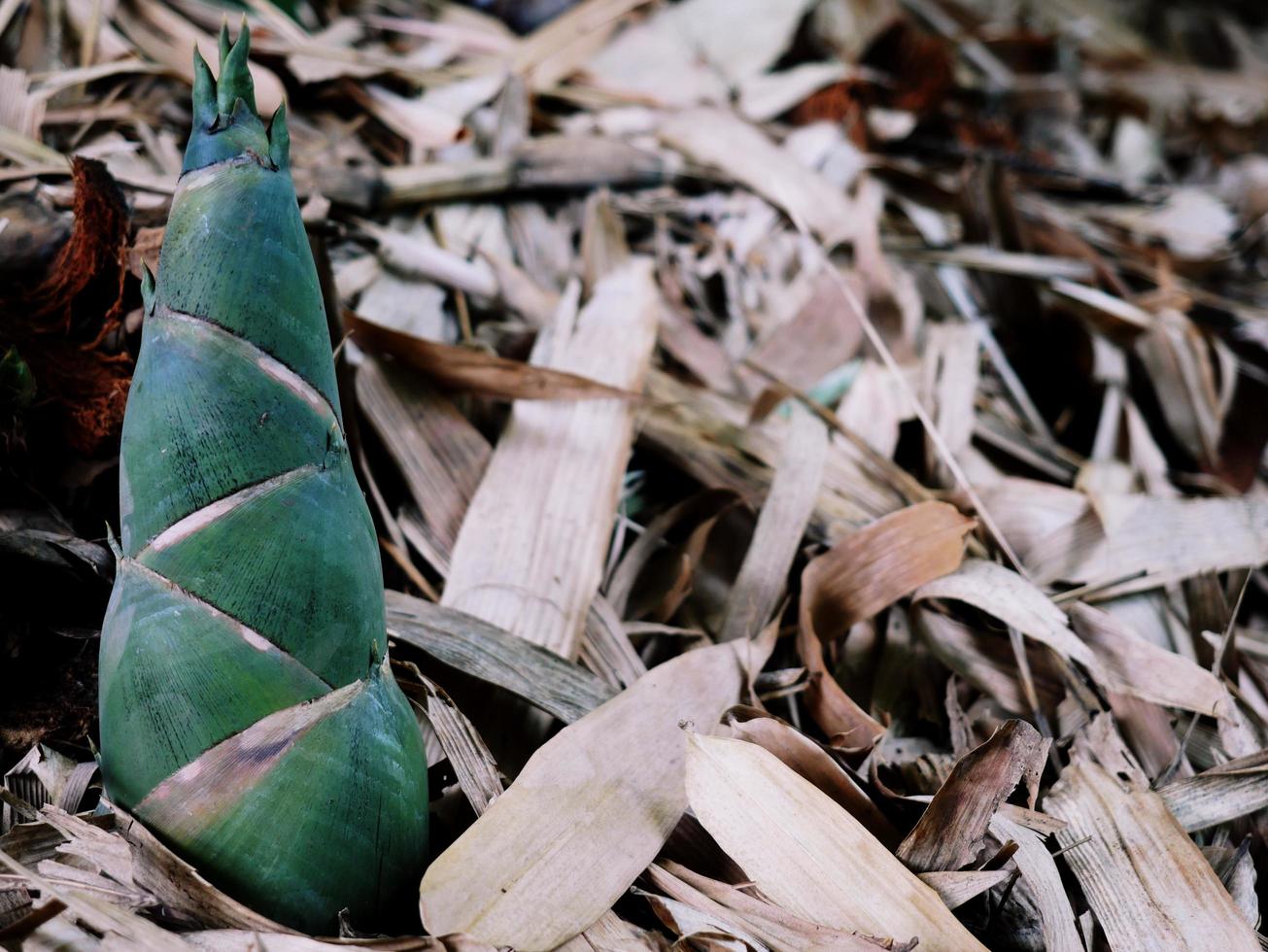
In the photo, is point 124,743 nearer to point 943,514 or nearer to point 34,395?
point 34,395

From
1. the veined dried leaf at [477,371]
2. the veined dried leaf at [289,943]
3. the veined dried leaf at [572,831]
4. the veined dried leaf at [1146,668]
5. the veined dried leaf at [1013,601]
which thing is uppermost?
the veined dried leaf at [477,371]

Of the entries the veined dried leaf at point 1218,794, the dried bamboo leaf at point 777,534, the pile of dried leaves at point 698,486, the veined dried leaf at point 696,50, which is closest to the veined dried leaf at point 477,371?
the pile of dried leaves at point 698,486

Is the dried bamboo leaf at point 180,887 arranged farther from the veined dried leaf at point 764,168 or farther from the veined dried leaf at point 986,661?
the veined dried leaf at point 764,168

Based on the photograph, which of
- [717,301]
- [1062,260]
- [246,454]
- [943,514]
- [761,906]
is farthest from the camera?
[1062,260]

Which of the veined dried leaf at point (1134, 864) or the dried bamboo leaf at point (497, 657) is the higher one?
the dried bamboo leaf at point (497, 657)

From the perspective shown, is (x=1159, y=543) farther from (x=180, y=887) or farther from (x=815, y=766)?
(x=180, y=887)

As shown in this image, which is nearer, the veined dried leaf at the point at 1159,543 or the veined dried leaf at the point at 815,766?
the veined dried leaf at the point at 815,766

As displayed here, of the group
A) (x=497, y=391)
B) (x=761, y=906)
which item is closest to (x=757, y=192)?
(x=497, y=391)
